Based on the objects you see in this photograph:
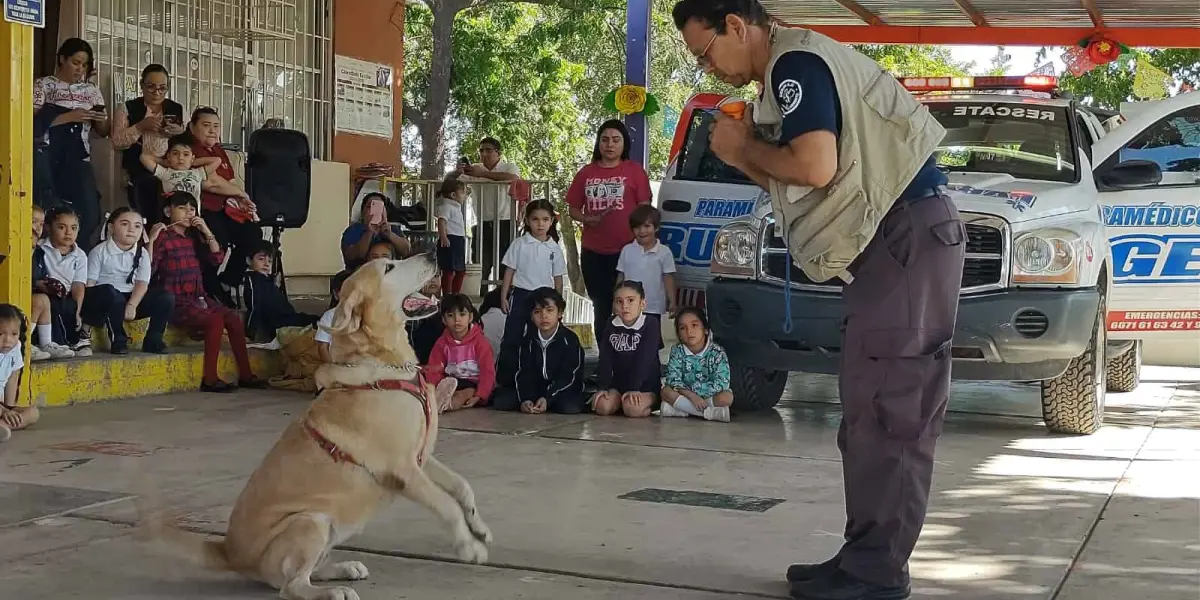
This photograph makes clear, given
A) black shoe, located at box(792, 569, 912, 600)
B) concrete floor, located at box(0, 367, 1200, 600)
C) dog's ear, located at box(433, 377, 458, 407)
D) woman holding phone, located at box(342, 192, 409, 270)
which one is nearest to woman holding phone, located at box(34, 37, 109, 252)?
woman holding phone, located at box(342, 192, 409, 270)

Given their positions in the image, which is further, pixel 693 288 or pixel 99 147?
pixel 99 147

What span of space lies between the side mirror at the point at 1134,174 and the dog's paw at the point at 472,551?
18.8ft

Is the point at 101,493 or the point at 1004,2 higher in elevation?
the point at 1004,2

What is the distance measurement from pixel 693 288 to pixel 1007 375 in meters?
2.80

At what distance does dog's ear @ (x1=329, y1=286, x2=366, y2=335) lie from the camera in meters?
4.95

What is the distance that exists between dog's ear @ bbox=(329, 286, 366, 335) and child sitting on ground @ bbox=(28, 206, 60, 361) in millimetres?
4549

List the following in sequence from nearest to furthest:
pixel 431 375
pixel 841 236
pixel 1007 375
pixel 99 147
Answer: pixel 841 236, pixel 1007 375, pixel 431 375, pixel 99 147

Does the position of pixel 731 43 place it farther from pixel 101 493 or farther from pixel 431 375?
pixel 431 375

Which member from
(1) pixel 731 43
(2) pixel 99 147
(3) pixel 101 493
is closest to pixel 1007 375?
(1) pixel 731 43

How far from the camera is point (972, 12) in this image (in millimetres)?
16344

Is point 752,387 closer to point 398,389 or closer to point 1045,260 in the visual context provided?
point 1045,260

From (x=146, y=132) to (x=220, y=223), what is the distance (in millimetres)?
916

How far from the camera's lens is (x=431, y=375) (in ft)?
30.8

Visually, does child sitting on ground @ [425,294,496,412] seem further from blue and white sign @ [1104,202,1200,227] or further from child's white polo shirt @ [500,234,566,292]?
blue and white sign @ [1104,202,1200,227]
